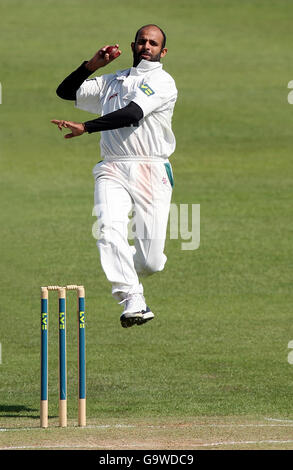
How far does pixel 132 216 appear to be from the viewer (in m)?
10.2

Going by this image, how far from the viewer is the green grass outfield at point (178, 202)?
1312cm

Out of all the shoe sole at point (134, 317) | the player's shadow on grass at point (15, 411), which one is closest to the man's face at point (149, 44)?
the shoe sole at point (134, 317)

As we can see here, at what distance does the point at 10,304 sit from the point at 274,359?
16.2 ft

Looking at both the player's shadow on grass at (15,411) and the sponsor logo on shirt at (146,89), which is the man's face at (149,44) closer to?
the sponsor logo on shirt at (146,89)

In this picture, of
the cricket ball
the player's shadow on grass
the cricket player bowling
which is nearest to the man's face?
the cricket player bowling

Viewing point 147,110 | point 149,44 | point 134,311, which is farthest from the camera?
point 149,44

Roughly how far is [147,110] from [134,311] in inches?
67.8

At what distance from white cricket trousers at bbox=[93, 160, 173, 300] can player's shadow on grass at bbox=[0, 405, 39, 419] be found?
2.05 meters

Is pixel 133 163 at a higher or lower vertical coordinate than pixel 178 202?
lower

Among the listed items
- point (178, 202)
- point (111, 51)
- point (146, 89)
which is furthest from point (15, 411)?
point (178, 202)

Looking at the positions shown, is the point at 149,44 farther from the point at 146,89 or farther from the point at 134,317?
the point at 134,317

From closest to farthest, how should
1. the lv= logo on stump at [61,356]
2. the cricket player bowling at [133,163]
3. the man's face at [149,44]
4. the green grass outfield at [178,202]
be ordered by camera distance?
the cricket player bowling at [133,163] < the man's face at [149,44] < the lv= logo on stump at [61,356] < the green grass outfield at [178,202]

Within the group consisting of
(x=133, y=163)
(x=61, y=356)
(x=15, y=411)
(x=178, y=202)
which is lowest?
(x=15, y=411)
